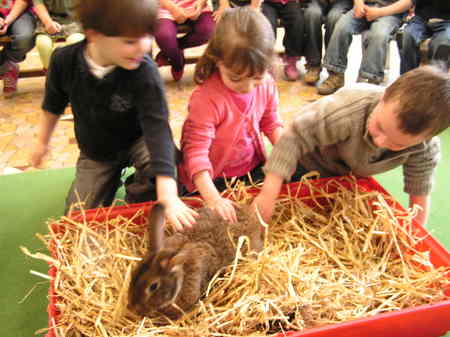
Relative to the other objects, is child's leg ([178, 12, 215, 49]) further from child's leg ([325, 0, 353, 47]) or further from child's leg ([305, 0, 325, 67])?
child's leg ([325, 0, 353, 47])

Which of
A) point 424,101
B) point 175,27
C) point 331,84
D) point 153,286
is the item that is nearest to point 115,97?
point 153,286

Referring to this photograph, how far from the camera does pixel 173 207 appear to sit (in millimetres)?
1370

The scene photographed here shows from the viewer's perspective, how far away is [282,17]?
4.05 metres

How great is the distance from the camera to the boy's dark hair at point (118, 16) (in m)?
1.13

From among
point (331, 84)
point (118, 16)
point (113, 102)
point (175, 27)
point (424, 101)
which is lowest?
point (331, 84)

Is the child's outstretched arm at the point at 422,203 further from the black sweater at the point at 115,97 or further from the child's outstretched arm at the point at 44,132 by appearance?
the child's outstretched arm at the point at 44,132

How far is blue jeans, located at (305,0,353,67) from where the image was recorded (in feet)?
12.9

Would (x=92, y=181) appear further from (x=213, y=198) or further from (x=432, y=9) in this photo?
(x=432, y=9)

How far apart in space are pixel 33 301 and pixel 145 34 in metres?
1.11

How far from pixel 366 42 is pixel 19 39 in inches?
127

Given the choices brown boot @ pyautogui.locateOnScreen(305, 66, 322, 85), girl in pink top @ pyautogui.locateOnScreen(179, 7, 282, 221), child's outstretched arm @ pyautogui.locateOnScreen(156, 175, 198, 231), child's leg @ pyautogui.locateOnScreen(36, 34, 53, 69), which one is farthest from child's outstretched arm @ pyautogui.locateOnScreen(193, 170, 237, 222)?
child's leg @ pyautogui.locateOnScreen(36, 34, 53, 69)

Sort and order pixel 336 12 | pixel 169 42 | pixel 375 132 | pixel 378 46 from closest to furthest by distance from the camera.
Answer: pixel 375 132 < pixel 378 46 < pixel 169 42 < pixel 336 12

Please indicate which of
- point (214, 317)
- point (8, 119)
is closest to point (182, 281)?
point (214, 317)

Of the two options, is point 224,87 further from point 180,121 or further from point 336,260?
point 180,121
